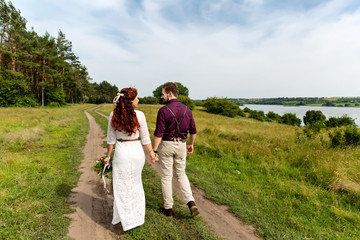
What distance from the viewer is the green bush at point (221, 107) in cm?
5975

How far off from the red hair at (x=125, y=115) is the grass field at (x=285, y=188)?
9.51ft

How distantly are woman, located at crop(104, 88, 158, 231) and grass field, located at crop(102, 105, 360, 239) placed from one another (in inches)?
85.6

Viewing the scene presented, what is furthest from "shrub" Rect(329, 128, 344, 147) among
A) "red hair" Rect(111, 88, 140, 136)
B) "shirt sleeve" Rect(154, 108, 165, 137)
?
"red hair" Rect(111, 88, 140, 136)

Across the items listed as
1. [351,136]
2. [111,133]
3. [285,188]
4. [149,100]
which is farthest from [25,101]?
[149,100]

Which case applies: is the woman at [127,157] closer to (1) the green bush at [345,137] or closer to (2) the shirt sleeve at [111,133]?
(2) the shirt sleeve at [111,133]

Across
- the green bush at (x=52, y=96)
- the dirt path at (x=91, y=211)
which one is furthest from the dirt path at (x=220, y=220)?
the green bush at (x=52, y=96)

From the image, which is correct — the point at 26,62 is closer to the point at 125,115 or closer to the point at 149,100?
the point at 125,115

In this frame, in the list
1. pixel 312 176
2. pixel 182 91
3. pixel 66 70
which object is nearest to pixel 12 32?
pixel 66 70

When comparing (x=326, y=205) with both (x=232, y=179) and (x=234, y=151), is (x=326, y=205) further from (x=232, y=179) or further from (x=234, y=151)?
(x=234, y=151)

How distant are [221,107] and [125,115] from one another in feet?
197

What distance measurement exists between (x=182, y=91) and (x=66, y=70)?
49.2 m

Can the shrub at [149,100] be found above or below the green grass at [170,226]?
above

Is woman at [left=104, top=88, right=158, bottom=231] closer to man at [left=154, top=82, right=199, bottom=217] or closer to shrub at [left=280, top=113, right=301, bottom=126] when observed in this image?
man at [left=154, top=82, right=199, bottom=217]

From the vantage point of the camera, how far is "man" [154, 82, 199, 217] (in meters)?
3.34
